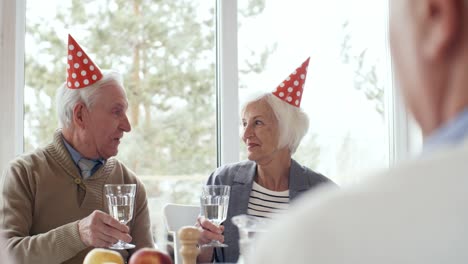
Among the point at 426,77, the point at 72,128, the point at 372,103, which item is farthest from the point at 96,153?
the point at 426,77

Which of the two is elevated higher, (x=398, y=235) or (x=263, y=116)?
(x=263, y=116)

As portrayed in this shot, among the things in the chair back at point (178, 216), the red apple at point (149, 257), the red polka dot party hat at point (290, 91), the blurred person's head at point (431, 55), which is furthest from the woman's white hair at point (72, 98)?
the blurred person's head at point (431, 55)

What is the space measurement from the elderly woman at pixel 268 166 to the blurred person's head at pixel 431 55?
1967mm

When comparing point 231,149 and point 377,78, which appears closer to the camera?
point 231,149

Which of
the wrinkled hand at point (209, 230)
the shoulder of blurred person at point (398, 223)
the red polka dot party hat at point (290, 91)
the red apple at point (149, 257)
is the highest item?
the red polka dot party hat at point (290, 91)

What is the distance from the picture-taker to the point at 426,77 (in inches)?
19.6

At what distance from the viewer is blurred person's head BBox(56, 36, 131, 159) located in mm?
2475

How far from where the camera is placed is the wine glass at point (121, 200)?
1.95 metres

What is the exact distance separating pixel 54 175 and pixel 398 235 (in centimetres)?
Answer: 205

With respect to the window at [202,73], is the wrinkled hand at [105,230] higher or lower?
lower

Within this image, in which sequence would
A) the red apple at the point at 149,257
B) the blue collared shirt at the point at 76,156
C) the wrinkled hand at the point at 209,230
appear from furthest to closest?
the blue collared shirt at the point at 76,156 < the wrinkled hand at the point at 209,230 < the red apple at the point at 149,257

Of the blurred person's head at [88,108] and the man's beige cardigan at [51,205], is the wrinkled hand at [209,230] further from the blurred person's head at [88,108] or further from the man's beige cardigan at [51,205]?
the blurred person's head at [88,108]

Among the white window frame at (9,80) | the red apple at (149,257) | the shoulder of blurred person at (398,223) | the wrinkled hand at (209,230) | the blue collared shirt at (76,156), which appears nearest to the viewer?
the shoulder of blurred person at (398,223)

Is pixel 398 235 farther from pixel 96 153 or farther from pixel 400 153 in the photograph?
pixel 400 153
